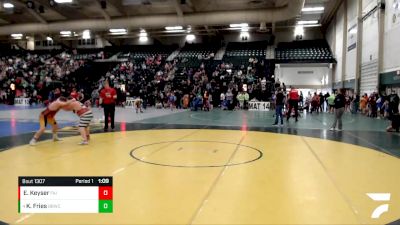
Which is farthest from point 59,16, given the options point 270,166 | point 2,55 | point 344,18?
point 270,166

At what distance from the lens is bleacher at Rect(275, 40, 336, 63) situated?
94.9 ft

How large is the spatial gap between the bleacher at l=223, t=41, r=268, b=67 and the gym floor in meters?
21.5

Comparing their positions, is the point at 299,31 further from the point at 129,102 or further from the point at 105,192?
the point at 105,192

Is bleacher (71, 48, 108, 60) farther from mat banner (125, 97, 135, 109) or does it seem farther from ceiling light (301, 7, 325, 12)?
ceiling light (301, 7, 325, 12)

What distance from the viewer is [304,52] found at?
103ft

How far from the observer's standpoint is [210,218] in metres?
3.29

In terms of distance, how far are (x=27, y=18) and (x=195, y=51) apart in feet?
55.4

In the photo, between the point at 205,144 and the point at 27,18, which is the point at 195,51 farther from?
the point at 205,144

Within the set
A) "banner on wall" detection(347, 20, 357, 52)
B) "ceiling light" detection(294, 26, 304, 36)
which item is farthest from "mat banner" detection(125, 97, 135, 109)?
"ceiling light" detection(294, 26, 304, 36)

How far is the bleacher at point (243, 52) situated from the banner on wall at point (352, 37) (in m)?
7.85

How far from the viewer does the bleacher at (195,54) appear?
1184 inches

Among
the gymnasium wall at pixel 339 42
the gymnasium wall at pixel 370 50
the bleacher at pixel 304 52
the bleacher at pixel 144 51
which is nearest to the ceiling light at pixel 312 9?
the gymnasium wall at pixel 339 42
